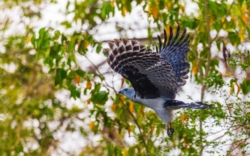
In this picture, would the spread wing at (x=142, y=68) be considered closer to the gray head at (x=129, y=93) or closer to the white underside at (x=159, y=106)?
the white underside at (x=159, y=106)

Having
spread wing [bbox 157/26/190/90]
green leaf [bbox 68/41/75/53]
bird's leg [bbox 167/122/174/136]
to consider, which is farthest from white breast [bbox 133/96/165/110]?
green leaf [bbox 68/41/75/53]

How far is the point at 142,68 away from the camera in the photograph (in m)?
6.01

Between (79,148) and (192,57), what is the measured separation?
291 centimetres

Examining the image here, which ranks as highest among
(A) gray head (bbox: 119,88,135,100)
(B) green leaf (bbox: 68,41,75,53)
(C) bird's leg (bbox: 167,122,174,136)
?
(B) green leaf (bbox: 68,41,75,53)

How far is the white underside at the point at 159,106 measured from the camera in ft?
20.8

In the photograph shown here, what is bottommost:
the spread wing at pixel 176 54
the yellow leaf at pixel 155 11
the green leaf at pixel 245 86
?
the green leaf at pixel 245 86

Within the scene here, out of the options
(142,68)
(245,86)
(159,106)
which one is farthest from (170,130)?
(142,68)

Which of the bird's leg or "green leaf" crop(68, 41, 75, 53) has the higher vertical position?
"green leaf" crop(68, 41, 75, 53)

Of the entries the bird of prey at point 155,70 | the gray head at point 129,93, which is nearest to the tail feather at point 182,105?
the bird of prey at point 155,70

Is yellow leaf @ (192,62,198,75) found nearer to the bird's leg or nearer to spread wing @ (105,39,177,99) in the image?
the bird's leg

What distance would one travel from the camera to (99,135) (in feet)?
34.7

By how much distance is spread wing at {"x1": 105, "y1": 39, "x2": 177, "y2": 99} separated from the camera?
583 cm

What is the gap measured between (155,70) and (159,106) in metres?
0.43

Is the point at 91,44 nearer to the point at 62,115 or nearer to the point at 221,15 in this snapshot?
the point at 221,15
